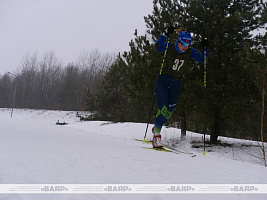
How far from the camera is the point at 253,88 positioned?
17.7 feet

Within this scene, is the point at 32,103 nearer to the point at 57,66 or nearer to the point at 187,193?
the point at 57,66

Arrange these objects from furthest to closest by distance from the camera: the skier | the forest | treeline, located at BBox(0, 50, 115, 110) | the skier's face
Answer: treeline, located at BBox(0, 50, 115, 110) → the forest → the skier's face → the skier

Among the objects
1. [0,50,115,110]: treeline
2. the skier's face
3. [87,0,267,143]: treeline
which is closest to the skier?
the skier's face

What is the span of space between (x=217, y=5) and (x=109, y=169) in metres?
6.91

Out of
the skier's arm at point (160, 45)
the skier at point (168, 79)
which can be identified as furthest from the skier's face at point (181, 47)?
the skier's arm at point (160, 45)

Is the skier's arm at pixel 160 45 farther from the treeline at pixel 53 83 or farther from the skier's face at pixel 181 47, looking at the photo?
the treeline at pixel 53 83

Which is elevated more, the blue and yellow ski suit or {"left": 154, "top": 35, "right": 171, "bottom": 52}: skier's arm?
{"left": 154, "top": 35, "right": 171, "bottom": 52}: skier's arm

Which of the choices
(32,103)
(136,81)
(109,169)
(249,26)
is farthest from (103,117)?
A: (32,103)

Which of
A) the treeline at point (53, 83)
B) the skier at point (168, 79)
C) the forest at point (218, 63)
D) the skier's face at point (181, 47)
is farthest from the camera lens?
the treeline at point (53, 83)

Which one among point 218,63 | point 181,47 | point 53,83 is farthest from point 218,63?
point 53,83

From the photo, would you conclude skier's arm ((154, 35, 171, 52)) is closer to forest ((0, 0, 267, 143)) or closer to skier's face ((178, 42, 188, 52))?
skier's face ((178, 42, 188, 52))

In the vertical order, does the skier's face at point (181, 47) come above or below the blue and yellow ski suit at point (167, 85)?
above

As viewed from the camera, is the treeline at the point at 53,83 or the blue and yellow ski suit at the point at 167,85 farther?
the treeline at the point at 53,83

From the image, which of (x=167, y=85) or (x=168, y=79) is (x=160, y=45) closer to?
(x=168, y=79)
